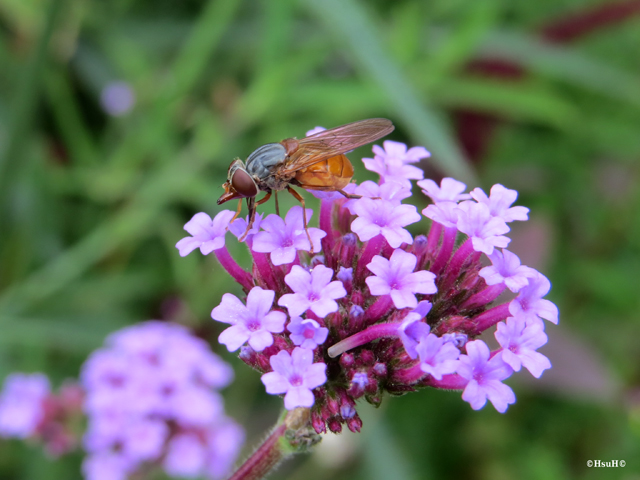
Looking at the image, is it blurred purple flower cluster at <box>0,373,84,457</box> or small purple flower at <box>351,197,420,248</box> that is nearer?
small purple flower at <box>351,197,420,248</box>

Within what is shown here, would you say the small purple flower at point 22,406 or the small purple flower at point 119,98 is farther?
the small purple flower at point 119,98

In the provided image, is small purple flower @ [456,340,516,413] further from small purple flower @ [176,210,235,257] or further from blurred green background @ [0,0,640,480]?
blurred green background @ [0,0,640,480]

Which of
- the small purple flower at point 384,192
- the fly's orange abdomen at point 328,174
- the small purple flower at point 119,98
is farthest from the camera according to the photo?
the small purple flower at point 119,98

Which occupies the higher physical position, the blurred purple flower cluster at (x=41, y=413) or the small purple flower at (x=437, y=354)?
the small purple flower at (x=437, y=354)

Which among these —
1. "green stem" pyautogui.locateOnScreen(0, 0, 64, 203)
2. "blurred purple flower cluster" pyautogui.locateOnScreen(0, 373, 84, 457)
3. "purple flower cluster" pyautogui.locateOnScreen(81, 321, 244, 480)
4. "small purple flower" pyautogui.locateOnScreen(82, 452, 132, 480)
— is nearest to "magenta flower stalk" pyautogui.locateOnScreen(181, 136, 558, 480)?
"purple flower cluster" pyautogui.locateOnScreen(81, 321, 244, 480)

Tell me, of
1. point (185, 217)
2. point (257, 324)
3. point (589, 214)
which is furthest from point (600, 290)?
point (257, 324)

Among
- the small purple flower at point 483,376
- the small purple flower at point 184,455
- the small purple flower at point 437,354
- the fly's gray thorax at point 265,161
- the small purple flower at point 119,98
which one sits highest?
the small purple flower at point 119,98

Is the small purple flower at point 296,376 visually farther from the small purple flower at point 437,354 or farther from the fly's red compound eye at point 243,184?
the fly's red compound eye at point 243,184

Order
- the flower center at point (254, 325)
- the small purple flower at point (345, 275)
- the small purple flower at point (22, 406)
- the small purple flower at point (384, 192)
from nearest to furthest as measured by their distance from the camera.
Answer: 1. the flower center at point (254, 325)
2. the small purple flower at point (345, 275)
3. the small purple flower at point (384, 192)
4. the small purple flower at point (22, 406)

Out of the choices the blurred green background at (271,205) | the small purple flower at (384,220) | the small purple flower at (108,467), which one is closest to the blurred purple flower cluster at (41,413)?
the small purple flower at (108,467)
